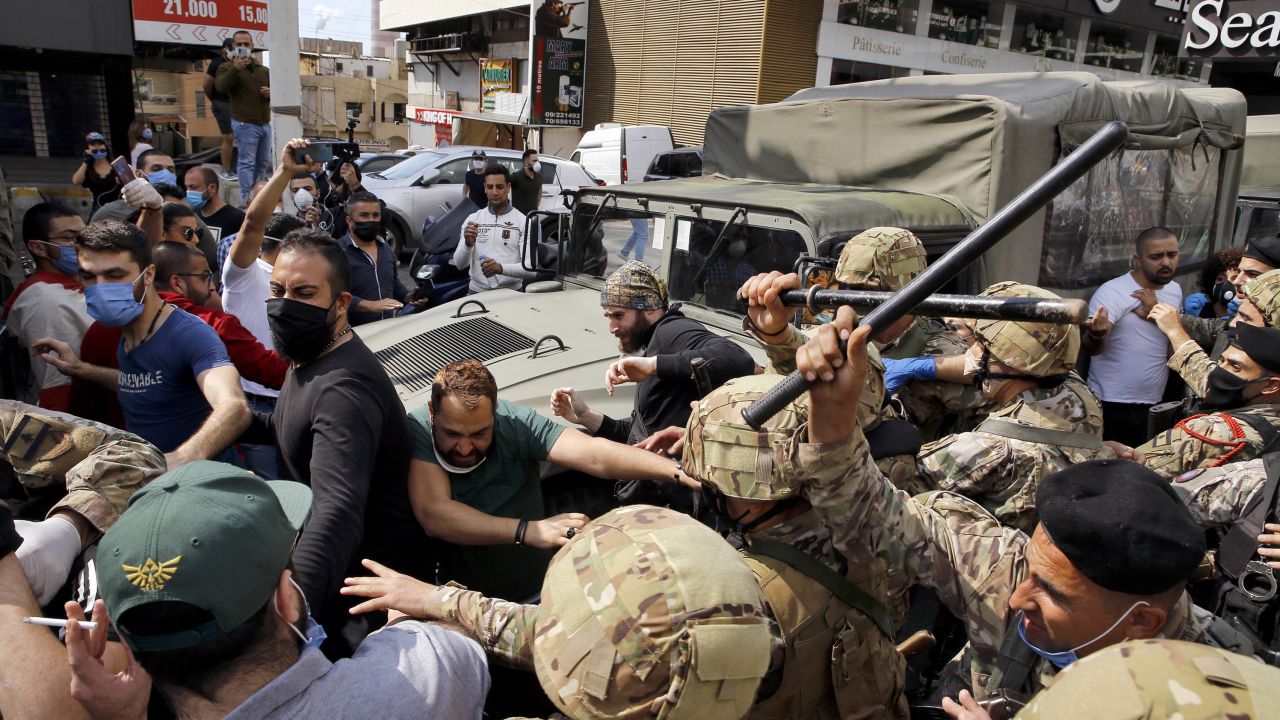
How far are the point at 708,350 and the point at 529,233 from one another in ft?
7.66

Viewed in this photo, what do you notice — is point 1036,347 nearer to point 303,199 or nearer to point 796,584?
point 796,584

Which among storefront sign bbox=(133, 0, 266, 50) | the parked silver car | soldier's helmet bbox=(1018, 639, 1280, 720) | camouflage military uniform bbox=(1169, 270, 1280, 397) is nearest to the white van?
the parked silver car

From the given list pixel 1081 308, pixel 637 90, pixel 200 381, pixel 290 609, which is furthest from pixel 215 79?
pixel 637 90

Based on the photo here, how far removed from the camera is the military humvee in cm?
378

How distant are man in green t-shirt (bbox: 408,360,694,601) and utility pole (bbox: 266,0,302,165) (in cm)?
523

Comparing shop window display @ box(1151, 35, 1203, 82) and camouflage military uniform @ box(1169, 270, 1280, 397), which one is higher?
shop window display @ box(1151, 35, 1203, 82)

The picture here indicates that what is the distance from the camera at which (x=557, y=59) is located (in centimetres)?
2395

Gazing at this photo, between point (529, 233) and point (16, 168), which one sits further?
point (16, 168)

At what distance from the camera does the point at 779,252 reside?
12.3 ft

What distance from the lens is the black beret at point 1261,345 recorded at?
2.72m

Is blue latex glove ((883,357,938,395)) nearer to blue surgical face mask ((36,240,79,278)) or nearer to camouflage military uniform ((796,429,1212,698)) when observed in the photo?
camouflage military uniform ((796,429,1212,698))

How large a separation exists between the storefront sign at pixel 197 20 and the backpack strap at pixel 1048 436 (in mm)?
12842

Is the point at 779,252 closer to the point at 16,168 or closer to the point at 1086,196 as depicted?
the point at 1086,196

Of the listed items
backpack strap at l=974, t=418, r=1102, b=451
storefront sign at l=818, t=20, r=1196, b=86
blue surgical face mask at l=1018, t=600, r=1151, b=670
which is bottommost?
blue surgical face mask at l=1018, t=600, r=1151, b=670
